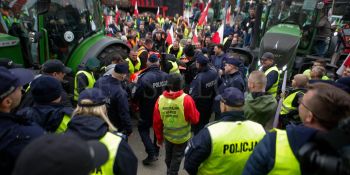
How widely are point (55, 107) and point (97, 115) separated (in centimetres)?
69

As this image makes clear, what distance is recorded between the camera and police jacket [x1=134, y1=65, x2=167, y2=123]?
485 cm

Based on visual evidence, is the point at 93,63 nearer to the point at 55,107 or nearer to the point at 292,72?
the point at 55,107

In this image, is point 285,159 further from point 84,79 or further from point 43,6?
point 43,6

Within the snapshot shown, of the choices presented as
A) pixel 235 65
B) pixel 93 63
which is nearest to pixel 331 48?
pixel 235 65

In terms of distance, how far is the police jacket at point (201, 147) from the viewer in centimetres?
262

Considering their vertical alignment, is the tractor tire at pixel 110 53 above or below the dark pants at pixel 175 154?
above

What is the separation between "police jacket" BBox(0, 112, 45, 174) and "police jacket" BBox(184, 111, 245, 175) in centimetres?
130

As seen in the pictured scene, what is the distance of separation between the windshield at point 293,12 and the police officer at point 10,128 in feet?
27.7

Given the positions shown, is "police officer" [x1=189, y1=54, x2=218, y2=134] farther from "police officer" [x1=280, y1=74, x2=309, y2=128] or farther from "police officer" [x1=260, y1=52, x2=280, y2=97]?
"police officer" [x1=280, y1=74, x2=309, y2=128]

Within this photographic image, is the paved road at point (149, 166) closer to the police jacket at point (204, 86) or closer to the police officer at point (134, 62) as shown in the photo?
the police jacket at point (204, 86)

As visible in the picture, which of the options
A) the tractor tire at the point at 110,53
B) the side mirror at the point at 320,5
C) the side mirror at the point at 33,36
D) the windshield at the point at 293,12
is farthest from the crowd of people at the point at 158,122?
the windshield at the point at 293,12

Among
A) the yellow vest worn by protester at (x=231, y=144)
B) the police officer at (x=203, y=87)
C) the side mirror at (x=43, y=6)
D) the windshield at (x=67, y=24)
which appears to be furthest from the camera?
the windshield at (x=67, y=24)

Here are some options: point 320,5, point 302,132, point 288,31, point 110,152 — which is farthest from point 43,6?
point 320,5

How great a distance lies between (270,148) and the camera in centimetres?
200
